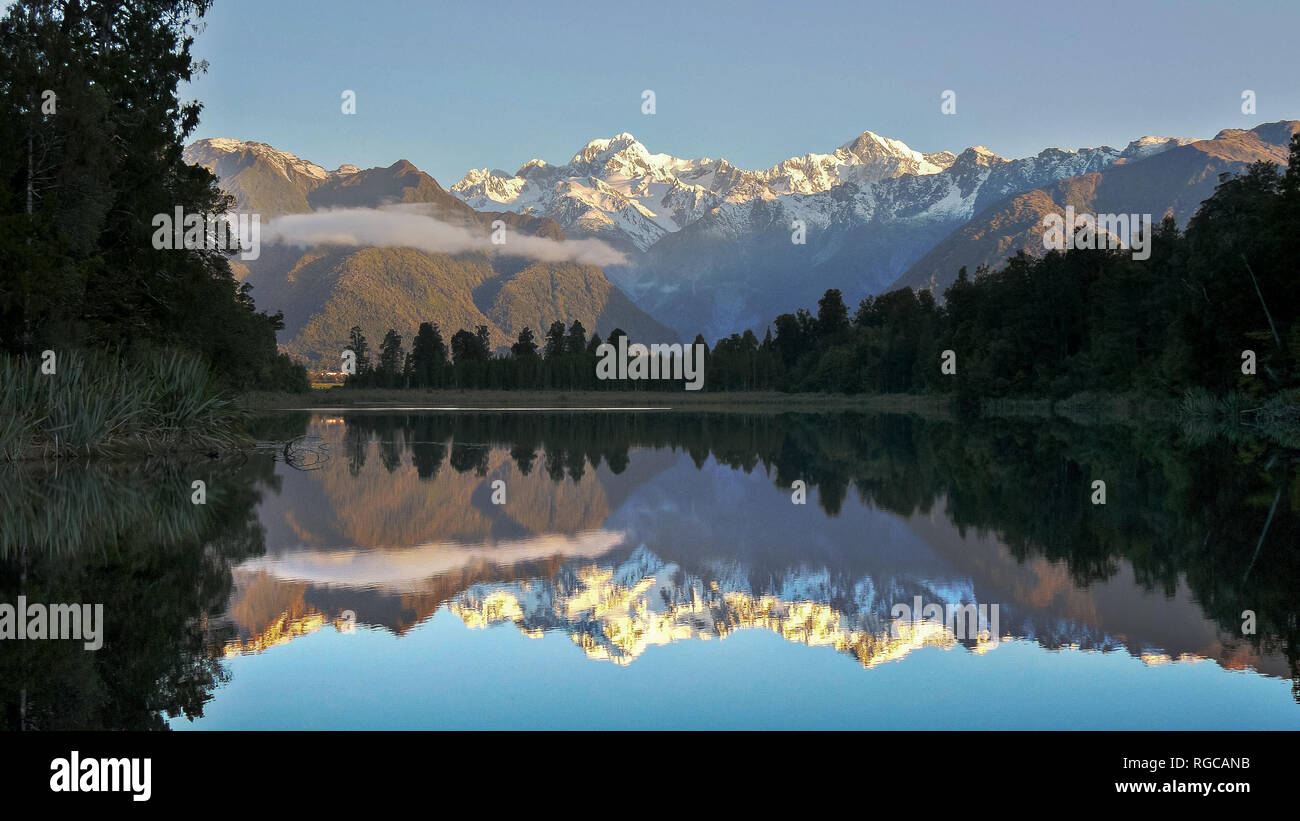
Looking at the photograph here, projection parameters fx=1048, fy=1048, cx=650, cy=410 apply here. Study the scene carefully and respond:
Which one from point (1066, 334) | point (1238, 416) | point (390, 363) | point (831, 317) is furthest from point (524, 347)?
point (1238, 416)

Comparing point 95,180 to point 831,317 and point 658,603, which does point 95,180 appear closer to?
point 658,603

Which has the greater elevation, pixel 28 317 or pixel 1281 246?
pixel 1281 246

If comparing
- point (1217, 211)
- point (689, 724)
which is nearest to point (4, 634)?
point (689, 724)

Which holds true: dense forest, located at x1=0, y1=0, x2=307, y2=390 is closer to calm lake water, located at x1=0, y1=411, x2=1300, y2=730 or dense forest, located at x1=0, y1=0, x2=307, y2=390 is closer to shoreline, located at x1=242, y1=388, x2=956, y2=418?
calm lake water, located at x1=0, y1=411, x2=1300, y2=730

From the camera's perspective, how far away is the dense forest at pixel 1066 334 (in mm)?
48750

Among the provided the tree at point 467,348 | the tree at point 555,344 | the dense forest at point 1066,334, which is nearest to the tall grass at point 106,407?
the dense forest at point 1066,334

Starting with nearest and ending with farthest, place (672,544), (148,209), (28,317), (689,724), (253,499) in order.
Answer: (689,724)
(672,544)
(253,499)
(28,317)
(148,209)

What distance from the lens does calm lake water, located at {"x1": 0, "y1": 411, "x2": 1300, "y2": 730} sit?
6.91 m

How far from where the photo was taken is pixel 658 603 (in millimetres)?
10477

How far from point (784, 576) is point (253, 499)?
1166cm

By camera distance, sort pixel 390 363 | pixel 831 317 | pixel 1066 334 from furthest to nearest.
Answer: pixel 390 363 < pixel 831 317 < pixel 1066 334

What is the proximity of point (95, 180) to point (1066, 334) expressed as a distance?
78.2 meters

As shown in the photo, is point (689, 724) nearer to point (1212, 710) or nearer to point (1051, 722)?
point (1051, 722)

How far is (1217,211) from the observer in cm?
6069
